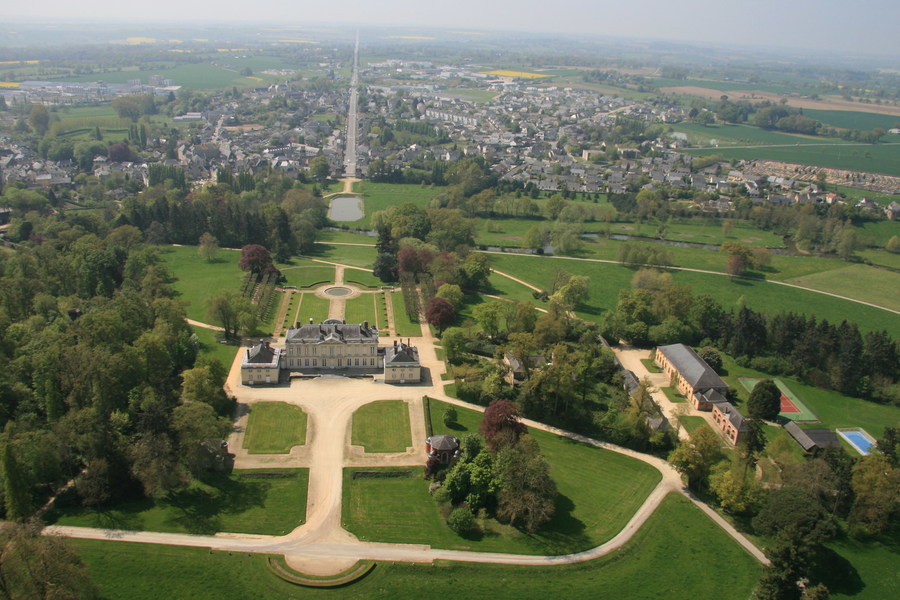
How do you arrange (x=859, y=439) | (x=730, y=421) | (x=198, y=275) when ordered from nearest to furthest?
(x=730, y=421) < (x=859, y=439) < (x=198, y=275)

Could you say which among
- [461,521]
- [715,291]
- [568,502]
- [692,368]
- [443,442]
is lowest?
[568,502]

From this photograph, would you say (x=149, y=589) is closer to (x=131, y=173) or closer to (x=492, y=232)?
(x=492, y=232)

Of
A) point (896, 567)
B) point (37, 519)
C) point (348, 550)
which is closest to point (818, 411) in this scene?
point (896, 567)

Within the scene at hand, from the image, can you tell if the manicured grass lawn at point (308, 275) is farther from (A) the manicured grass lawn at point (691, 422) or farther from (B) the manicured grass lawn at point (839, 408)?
(B) the manicured grass lawn at point (839, 408)

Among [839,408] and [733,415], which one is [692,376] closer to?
[733,415]

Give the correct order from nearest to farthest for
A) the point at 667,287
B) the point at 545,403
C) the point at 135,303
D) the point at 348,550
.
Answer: the point at 348,550
the point at 545,403
the point at 135,303
the point at 667,287

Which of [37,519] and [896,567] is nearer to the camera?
[37,519]

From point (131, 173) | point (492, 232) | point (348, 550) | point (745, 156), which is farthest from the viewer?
point (745, 156)

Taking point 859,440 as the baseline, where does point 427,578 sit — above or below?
below

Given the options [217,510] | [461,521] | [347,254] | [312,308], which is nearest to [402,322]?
[312,308]
